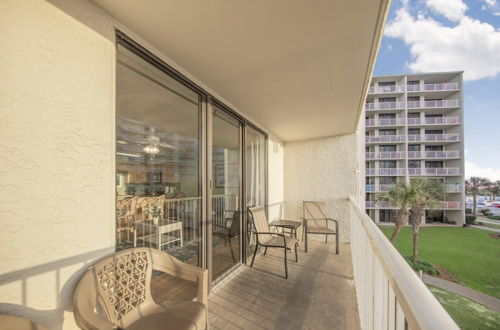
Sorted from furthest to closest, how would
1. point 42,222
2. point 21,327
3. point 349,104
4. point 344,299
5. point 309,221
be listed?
point 309,221, point 349,104, point 344,299, point 42,222, point 21,327

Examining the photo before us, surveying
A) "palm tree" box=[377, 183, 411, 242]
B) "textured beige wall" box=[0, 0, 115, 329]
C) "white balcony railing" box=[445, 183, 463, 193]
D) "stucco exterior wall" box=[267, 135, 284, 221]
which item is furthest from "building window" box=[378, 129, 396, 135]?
"textured beige wall" box=[0, 0, 115, 329]

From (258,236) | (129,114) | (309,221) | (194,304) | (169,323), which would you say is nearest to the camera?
(169,323)

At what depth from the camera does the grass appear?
704 cm

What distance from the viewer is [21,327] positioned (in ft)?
2.82

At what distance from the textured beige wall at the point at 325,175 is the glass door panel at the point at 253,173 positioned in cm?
129

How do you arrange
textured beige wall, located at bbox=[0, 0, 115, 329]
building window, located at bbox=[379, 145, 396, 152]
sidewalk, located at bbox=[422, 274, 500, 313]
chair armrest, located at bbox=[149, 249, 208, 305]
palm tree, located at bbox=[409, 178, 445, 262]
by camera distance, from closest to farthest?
textured beige wall, located at bbox=[0, 0, 115, 329]
chair armrest, located at bbox=[149, 249, 208, 305]
sidewalk, located at bbox=[422, 274, 500, 313]
palm tree, located at bbox=[409, 178, 445, 262]
building window, located at bbox=[379, 145, 396, 152]

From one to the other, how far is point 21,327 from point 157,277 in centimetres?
103

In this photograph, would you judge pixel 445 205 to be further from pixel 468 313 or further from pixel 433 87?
pixel 468 313

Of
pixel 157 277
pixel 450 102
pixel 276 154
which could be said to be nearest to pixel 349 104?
pixel 276 154

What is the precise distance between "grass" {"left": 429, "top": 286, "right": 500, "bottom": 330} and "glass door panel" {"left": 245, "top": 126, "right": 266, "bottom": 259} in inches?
281

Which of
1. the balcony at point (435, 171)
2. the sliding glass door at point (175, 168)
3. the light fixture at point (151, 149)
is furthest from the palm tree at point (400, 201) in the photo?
the balcony at point (435, 171)

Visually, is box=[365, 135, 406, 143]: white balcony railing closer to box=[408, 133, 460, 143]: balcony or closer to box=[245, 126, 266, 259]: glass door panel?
box=[408, 133, 460, 143]: balcony

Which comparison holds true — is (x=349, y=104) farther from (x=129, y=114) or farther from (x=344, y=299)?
(x=129, y=114)

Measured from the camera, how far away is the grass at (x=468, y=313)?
7039 mm
